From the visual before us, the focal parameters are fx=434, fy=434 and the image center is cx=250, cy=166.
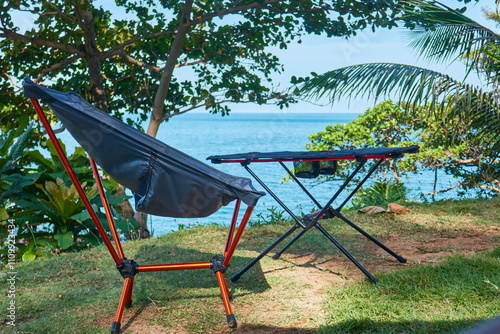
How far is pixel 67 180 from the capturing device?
4594 mm

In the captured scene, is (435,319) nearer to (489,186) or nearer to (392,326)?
(392,326)

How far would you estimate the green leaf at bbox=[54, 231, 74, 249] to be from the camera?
4.24 m

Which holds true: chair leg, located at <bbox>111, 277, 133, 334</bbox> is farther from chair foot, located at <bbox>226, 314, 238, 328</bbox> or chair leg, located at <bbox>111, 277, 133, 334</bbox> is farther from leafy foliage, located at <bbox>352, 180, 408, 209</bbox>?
leafy foliage, located at <bbox>352, 180, 408, 209</bbox>

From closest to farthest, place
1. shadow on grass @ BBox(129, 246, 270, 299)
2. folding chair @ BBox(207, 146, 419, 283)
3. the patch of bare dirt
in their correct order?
the patch of bare dirt → folding chair @ BBox(207, 146, 419, 283) → shadow on grass @ BBox(129, 246, 270, 299)

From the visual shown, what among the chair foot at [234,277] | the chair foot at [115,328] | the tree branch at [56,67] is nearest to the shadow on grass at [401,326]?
the chair foot at [234,277]

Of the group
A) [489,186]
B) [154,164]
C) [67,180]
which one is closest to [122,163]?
[154,164]

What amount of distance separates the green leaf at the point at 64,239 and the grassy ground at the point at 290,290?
12.0 inches

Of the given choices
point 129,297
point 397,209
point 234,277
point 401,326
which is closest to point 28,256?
point 129,297

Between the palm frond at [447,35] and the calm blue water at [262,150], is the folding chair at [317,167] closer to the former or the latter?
the calm blue water at [262,150]

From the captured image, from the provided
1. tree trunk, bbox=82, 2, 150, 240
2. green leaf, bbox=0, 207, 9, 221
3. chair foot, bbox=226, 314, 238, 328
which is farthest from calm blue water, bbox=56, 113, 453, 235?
chair foot, bbox=226, 314, 238, 328

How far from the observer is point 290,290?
2836 millimetres

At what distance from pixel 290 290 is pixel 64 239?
256 centimetres

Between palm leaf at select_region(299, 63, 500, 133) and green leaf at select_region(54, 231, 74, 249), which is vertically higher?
palm leaf at select_region(299, 63, 500, 133)

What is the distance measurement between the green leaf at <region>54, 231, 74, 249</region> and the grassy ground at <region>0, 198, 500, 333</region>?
30cm
